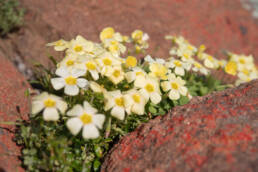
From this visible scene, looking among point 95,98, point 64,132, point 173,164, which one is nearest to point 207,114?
point 173,164

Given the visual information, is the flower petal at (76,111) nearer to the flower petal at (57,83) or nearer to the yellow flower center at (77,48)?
the flower petal at (57,83)

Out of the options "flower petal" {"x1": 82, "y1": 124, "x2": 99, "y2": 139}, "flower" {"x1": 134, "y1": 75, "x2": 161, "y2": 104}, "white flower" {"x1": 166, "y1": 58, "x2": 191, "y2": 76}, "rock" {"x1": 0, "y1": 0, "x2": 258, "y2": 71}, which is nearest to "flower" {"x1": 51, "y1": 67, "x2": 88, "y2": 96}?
"flower petal" {"x1": 82, "y1": 124, "x2": 99, "y2": 139}

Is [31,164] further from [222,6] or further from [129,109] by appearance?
[222,6]

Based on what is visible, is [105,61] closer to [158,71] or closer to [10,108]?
[158,71]

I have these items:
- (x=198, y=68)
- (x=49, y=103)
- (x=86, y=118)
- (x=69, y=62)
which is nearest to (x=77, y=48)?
(x=69, y=62)

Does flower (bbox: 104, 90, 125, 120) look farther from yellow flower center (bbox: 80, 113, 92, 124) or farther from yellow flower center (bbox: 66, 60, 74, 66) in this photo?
yellow flower center (bbox: 66, 60, 74, 66)

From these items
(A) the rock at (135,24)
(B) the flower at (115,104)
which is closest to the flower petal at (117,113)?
(B) the flower at (115,104)
